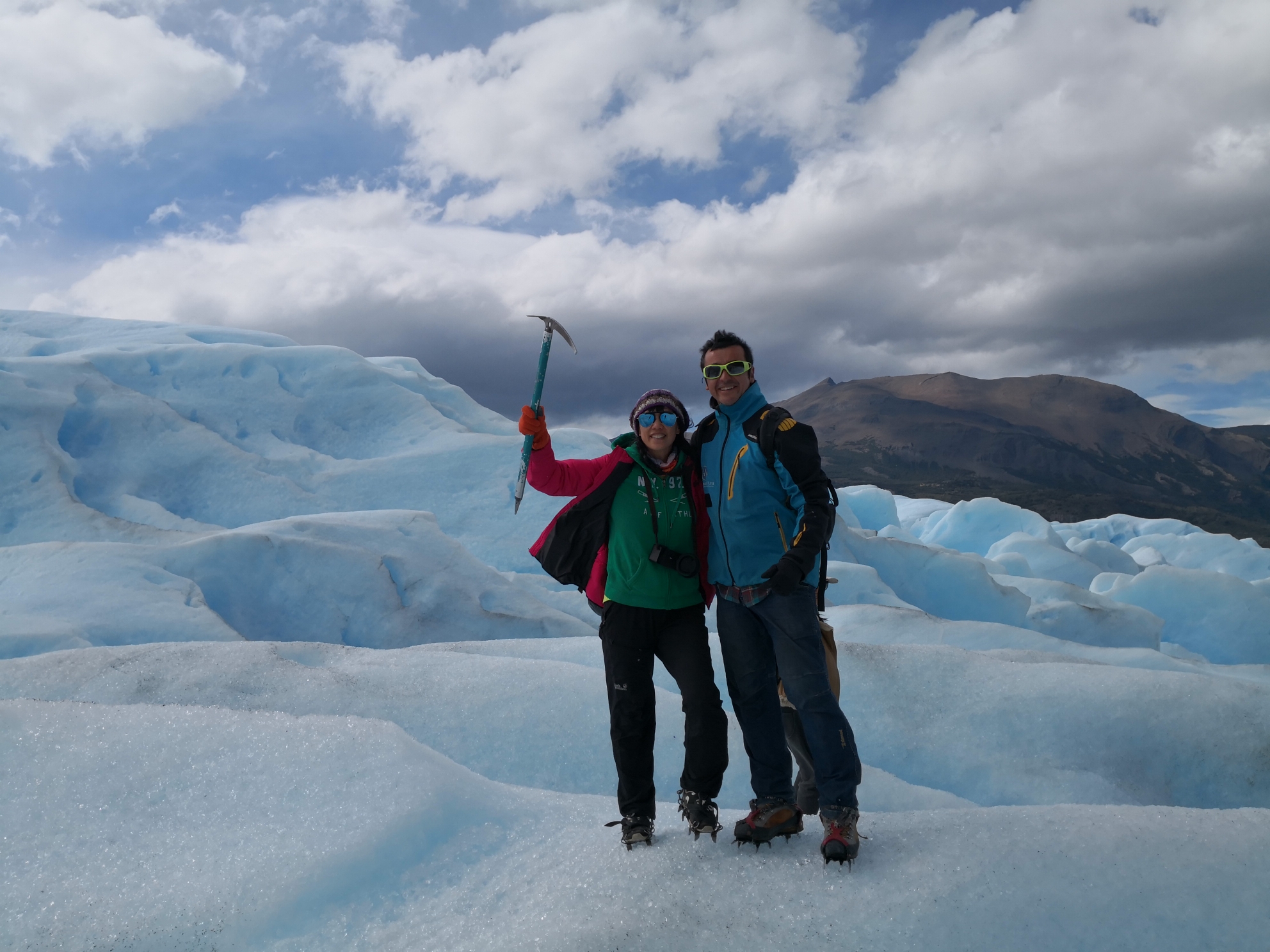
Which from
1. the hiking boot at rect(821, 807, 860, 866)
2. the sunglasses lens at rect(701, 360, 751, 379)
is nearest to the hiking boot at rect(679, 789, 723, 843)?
the hiking boot at rect(821, 807, 860, 866)

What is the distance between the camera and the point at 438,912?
251 cm

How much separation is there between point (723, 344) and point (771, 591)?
93cm

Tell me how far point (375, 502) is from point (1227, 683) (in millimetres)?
13902

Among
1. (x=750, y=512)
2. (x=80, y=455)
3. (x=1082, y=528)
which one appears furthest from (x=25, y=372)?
(x=1082, y=528)

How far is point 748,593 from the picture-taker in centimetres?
264

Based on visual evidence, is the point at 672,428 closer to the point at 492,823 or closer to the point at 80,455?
the point at 492,823

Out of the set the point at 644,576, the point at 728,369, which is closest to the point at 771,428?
the point at 728,369

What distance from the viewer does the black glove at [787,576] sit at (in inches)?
96.0

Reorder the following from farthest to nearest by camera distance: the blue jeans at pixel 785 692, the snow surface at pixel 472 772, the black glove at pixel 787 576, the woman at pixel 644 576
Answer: the woman at pixel 644 576 < the blue jeans at pixel 785 692 < the black glove at pixel 787 576 < the snow surface at pixel 472 772

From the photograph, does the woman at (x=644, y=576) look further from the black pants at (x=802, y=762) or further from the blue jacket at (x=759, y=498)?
the black pants at (x=802, y=762)

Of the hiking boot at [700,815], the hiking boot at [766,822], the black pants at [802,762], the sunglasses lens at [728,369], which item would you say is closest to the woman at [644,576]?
the hiking boot at [700,815]

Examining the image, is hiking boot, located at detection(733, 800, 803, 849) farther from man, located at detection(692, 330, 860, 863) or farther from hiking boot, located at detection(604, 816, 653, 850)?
hiking boot, located at detection(604, 816, 653, 850)

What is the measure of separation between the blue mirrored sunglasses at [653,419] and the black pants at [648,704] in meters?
0.69

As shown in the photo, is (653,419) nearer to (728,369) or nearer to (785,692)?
(728,369)
